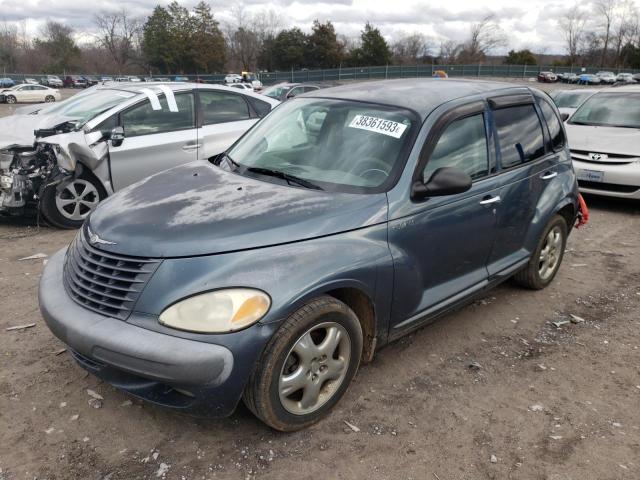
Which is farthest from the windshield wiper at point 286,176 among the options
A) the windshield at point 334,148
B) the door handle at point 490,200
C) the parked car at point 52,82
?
the parked car at point 52,82

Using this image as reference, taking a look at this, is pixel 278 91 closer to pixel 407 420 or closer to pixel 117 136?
pixel 117 136

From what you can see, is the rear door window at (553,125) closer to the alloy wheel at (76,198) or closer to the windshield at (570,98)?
the alloy wheel at (76,198)

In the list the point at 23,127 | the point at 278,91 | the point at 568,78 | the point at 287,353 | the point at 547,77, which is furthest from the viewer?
the point at 568,78

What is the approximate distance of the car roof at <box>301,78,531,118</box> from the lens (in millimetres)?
3498

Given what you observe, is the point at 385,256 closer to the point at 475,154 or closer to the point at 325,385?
the point at 325,385

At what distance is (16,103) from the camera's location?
37.1 m

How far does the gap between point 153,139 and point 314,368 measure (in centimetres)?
450

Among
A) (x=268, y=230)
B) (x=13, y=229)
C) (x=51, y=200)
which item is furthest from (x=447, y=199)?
(x=13, y=229)

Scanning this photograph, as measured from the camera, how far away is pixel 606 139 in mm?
7992

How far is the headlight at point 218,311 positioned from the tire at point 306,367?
17 cm

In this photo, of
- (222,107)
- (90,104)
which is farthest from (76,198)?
(222,107)

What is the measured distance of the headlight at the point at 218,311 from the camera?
2410mm

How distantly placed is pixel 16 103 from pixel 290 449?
41.6 m

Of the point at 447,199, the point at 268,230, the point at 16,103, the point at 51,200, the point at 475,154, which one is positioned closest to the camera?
the point at 268,230
